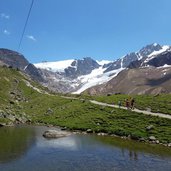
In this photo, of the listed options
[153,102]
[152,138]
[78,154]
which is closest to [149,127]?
[152,138]

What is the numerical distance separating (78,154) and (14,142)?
40.6 feet

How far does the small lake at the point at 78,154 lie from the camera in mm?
39500

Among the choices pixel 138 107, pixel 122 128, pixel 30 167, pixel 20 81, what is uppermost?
pixel 20 81

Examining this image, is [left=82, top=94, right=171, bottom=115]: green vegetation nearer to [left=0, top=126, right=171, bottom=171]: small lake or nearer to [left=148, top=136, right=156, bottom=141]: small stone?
[left=148, top=136, right=156, bottom=141]: small stone

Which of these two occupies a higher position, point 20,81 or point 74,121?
point 20,81

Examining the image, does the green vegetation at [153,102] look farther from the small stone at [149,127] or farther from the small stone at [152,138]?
the small stone at [152,138]

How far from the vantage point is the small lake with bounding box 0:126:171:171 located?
3950cm

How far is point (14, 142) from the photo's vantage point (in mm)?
53188

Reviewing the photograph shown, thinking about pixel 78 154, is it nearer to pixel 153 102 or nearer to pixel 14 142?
pixel 14 142

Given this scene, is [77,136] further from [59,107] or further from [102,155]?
[59,107]

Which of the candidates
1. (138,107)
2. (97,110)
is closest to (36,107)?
(97,110)

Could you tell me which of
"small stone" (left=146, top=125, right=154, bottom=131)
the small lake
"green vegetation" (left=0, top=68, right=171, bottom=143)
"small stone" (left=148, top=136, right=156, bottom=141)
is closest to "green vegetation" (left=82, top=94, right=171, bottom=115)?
"green vegetation" (left=0, top=68, right=171, bottom=143)

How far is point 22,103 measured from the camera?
383ft

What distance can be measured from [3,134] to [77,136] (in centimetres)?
1335
